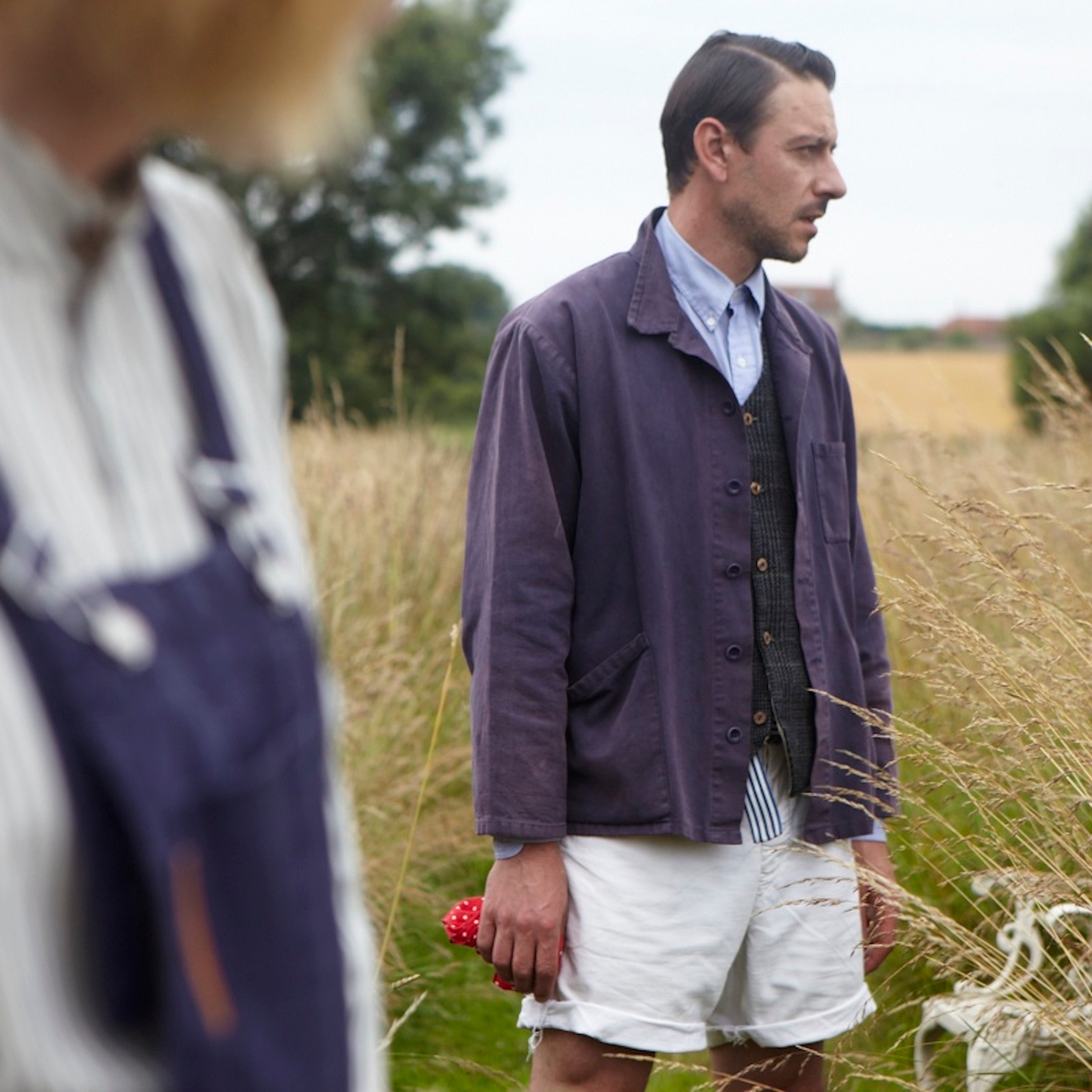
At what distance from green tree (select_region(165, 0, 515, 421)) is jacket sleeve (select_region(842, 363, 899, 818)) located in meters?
30.8

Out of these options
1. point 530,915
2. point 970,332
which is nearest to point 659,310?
point 530,915

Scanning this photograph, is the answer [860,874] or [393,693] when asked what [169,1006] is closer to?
[860,874]

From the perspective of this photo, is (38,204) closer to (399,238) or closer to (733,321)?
(733,321)

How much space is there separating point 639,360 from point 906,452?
355 centimetres

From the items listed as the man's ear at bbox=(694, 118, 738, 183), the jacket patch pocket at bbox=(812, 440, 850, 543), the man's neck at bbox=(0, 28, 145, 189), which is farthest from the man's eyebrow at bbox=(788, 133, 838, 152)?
the man's neck at bbox=(0, 28, 145, 189)

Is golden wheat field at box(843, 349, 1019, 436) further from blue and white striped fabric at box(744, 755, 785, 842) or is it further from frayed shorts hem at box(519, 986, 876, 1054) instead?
frayed shorts hem at box(519, 986, 876, 1054)

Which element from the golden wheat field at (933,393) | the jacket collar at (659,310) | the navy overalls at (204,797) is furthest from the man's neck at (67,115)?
the golden wheat field at (933,393)

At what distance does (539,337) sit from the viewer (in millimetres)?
2670

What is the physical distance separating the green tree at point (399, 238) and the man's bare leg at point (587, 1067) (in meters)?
31.2

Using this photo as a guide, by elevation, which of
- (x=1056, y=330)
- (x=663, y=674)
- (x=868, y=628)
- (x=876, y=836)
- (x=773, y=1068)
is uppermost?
(x=663, y=674)

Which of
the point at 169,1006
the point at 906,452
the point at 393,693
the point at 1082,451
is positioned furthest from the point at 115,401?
the point at 906,452

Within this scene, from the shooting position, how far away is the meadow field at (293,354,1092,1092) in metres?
2.87

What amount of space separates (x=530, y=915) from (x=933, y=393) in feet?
44.3

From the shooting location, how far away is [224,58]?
40.3 inches
